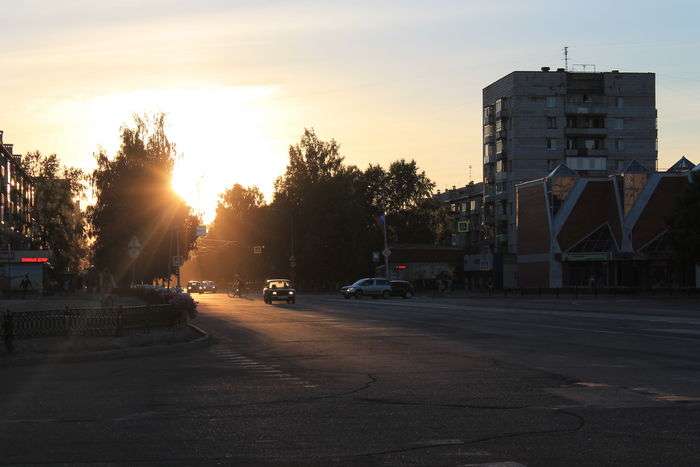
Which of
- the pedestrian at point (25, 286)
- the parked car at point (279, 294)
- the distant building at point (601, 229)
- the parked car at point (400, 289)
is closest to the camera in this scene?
the parked car at point (279, 294)

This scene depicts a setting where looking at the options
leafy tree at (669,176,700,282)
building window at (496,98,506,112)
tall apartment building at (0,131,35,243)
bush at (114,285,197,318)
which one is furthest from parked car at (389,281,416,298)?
building window at (496,98,506,112)

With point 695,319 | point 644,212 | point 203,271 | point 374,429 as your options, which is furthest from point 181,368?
point 203,271

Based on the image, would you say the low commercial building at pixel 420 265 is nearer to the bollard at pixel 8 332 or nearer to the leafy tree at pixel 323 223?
the leafy tree at pixel 323 223

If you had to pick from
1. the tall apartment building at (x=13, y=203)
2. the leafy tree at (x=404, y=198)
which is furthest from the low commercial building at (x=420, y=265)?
the tall apartment building at (x=13, y=203)

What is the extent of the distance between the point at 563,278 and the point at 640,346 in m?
69.6

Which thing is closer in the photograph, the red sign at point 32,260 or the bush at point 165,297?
the bush at point 165,297

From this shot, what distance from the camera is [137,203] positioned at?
74.4 m

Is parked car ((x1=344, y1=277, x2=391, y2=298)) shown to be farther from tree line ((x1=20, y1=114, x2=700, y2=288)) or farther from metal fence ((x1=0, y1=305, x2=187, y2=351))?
metal fence ((x1=0, y1=305, x2=187, y2=351))

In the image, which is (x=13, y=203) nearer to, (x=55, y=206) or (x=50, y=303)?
(x=55, y=206)

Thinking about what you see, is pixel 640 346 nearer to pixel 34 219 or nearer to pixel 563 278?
pixel 563 278

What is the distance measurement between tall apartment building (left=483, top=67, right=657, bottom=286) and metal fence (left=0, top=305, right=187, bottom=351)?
290 feet

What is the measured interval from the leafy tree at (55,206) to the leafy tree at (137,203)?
30.9 metres

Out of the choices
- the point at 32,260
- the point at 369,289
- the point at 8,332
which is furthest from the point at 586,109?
the point at 8,332

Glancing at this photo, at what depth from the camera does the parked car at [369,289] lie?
78062 millimetres
